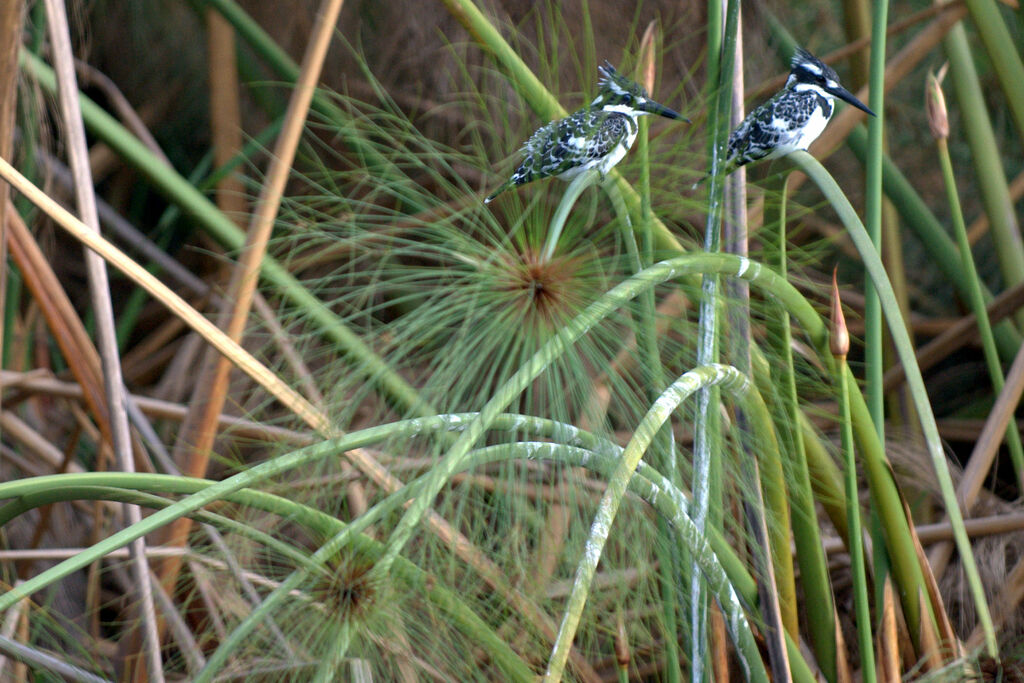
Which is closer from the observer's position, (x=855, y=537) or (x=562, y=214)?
(x=562, y=214)

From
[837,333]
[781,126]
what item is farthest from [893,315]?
[781,126]

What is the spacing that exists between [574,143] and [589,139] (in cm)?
1

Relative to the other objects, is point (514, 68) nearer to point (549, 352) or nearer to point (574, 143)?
point (574, 143)

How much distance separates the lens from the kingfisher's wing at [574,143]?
0.56m

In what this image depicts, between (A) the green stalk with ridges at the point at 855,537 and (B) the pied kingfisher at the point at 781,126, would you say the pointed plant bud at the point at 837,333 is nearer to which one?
(A) the green stalk with ridges at the point at 855,537

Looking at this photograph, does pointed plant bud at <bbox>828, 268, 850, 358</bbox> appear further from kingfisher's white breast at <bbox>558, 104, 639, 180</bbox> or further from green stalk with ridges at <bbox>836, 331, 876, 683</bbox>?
kingfisher's white breast at <bbox>558, 104, 639, 180</bbox>

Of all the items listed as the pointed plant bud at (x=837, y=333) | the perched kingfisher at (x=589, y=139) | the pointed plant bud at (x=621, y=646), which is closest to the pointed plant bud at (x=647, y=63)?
the perched kingfisher at (x=589, y=139)

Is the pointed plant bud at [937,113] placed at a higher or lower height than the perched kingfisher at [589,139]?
higher

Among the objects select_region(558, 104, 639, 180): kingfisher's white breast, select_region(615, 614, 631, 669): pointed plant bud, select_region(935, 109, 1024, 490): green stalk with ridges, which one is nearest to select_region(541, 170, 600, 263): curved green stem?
select_region(558, 104, 639, 180): kingfisher's white breast

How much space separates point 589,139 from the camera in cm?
55

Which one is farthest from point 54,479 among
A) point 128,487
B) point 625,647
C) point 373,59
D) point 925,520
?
point 373,59

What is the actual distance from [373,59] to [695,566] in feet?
4.05

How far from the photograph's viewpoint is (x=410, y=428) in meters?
0.49

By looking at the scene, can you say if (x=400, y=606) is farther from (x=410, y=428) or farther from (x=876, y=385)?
(x=876, y=385)
